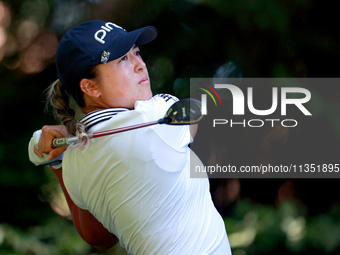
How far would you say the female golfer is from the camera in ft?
3.53

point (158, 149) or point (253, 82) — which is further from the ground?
point (158, 149)

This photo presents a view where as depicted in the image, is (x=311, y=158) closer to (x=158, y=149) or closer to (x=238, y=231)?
(x=238, y=231)

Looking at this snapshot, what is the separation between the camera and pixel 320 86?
199 cm

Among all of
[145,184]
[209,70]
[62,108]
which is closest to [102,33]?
[62,108]

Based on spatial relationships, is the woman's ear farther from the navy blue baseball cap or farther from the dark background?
the dark background

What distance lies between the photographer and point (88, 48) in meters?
1.12

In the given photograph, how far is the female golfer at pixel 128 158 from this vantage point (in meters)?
1.08

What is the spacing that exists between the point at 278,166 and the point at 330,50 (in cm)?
48

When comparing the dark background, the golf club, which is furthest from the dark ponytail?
the dark background

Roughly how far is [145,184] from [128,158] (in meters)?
0.06

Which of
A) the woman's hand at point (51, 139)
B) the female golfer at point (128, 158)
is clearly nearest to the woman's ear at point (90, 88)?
the female golfer at point (128, 158)

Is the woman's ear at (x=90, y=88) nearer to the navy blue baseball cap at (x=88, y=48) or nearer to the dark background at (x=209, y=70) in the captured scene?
the navy blue baseball cap at (x=88, y=48)

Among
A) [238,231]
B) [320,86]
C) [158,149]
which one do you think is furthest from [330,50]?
[158,149]

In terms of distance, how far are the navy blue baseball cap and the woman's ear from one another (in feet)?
0.05
